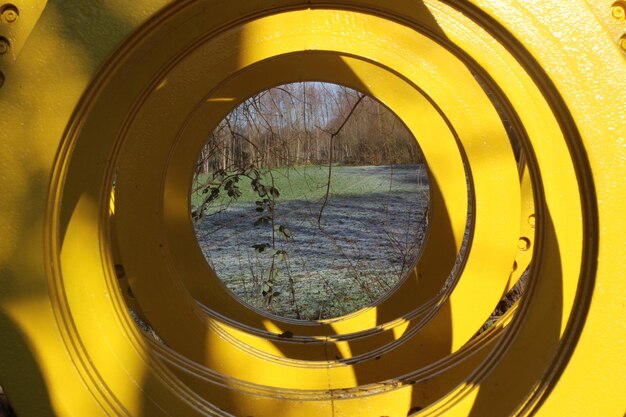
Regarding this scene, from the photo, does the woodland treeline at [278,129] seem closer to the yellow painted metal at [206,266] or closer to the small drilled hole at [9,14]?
the yellow painted metal at [206,266]

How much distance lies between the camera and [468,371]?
2.81m

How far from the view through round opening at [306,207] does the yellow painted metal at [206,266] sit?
74 centimetres

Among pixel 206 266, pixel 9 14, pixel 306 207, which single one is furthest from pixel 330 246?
pixel 9 14

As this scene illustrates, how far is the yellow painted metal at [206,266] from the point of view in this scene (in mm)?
1291

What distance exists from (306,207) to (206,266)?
6.79m

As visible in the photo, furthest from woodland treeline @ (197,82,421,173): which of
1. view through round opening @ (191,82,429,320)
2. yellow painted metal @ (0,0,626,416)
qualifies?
yellow painted metal @ (0,0,626,416)

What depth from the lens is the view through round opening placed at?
6.21 meters

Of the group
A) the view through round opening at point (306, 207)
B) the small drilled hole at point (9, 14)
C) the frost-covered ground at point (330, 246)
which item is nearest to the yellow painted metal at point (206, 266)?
the small drilled hole at point (9, 14)

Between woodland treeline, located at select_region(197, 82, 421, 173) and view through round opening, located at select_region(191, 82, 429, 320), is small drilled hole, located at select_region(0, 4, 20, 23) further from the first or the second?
woodland treeline, located at select_region(197, 82, 421, 173)

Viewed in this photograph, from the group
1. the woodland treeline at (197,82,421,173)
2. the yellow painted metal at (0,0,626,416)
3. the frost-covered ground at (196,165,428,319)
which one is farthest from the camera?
the frost-covered ground at (196,165,428,319)

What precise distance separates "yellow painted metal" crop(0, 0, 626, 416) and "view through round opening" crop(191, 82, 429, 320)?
74 cm

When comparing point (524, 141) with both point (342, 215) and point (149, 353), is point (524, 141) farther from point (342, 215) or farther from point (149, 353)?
point (342, 215)

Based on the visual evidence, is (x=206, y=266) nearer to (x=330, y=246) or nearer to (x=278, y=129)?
(x=278, y=129)

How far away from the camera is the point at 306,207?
10.7 meters
